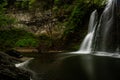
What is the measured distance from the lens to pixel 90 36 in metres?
18.3

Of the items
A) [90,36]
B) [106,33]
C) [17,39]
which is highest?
[106,33]

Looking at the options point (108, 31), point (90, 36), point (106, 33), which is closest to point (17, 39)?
point (90, 36)

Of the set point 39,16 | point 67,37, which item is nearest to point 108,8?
point 67,37

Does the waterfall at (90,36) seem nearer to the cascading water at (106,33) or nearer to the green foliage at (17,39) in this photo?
the cascading water at (106,33)

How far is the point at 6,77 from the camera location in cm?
668

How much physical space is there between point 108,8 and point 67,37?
5025 mm

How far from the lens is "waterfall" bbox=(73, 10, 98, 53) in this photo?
1770 cm

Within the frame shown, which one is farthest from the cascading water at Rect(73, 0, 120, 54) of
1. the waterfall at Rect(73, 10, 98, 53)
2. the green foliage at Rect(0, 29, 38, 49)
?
the green foliage at Rect(0, 29, 38, 49)

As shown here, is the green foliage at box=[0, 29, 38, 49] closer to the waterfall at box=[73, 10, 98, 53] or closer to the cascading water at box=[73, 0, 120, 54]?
the waterfall at box=[73, 10, 98, 53]

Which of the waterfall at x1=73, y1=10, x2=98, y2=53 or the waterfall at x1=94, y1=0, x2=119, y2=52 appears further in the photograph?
the waterfall at x1=73, y1=10, x2=98, y2=53

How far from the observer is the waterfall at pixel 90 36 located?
17.7 meters

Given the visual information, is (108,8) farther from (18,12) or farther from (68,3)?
(18,12)

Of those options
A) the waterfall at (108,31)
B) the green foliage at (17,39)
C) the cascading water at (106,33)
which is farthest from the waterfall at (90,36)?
the green foliage at (17,39)

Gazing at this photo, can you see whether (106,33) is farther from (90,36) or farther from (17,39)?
(17,39)
